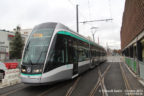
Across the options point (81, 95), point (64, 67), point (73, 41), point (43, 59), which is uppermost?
point (73, 41)

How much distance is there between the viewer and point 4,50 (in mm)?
33406

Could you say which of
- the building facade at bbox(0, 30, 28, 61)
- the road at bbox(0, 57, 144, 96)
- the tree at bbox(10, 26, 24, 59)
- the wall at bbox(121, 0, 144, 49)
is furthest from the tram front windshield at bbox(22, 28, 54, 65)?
the tree at bbox(10, 26, 24, 59)

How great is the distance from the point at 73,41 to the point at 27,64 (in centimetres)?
337

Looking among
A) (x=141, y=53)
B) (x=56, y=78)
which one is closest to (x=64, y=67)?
(x=56, y=78)

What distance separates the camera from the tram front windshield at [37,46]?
5.74m

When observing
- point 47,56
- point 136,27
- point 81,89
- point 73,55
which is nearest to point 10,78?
point 47,56

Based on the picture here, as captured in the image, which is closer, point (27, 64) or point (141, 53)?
point (27, 64)

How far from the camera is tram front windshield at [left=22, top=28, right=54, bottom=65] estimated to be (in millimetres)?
5740

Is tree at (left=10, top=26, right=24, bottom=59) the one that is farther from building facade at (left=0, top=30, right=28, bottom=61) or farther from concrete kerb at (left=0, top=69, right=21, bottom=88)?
concrete kerb at (left=0, top=69, right=21, bottom=88)

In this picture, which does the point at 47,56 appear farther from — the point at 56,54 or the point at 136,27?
Answer: the point at 136,27

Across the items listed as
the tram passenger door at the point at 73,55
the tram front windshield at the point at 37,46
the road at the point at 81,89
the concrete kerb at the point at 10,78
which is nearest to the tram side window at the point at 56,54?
the tram front windshield at the point at 37,46

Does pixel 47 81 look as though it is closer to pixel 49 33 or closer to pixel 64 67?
pixel 64 67

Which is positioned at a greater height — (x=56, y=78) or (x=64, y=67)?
(x=64, y=67)

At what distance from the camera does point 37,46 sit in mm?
6031
